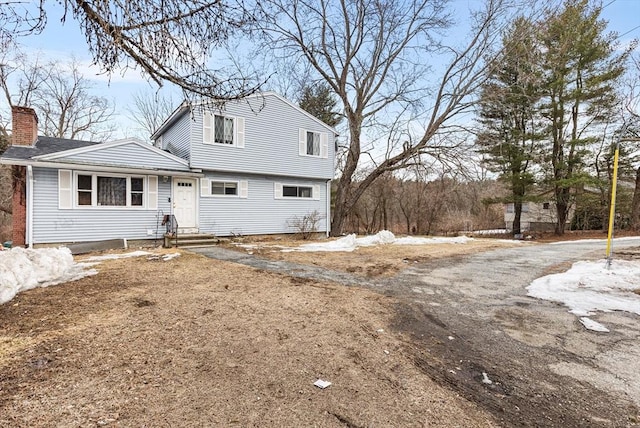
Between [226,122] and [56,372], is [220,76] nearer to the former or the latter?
[56,372]

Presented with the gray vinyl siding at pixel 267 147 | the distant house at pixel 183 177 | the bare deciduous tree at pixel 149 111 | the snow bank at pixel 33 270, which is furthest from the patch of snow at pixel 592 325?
Answer: the bare deciduous tree at pixel 149 111

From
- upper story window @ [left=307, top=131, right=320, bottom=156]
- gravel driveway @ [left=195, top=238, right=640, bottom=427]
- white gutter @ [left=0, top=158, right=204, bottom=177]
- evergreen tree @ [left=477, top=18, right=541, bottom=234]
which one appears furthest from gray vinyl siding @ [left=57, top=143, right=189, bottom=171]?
evergreen tree @ [left=477, top=18, right=541, bottom=234]

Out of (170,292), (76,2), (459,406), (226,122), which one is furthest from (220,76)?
(226,122)

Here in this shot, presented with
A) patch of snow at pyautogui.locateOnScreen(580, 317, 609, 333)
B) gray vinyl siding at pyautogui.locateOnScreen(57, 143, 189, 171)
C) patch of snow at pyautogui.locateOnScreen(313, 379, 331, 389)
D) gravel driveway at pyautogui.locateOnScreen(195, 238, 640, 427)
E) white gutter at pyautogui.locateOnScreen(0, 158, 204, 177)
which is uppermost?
gray vinyl siding at pyautogui.locateOnScreen(57, 143, 189, 171)

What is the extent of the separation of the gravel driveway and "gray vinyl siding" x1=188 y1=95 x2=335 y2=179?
8.14 metres

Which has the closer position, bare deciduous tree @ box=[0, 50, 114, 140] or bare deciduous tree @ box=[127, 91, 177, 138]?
bare deciduous tree @ box=[0, 50, 114, 140]

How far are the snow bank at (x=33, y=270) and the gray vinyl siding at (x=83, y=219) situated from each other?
3.67 meters

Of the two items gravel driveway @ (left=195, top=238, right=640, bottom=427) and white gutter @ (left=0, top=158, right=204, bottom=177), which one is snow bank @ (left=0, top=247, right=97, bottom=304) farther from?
gravel driveway @ (left=195, top=238, right=640, bottom=427)

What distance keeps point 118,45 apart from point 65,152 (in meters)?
8.03

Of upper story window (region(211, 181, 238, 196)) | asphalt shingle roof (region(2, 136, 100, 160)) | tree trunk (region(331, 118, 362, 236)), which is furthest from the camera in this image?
tree trunk (region(331, 118, 362, 236))

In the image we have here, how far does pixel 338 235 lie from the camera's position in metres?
16.0

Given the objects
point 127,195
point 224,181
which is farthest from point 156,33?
point 224,181

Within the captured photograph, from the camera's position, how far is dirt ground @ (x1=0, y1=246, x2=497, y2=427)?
2.06 meters

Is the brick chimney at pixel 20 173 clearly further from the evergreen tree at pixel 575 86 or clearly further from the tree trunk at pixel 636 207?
the tree trunk at pixel 636 207
